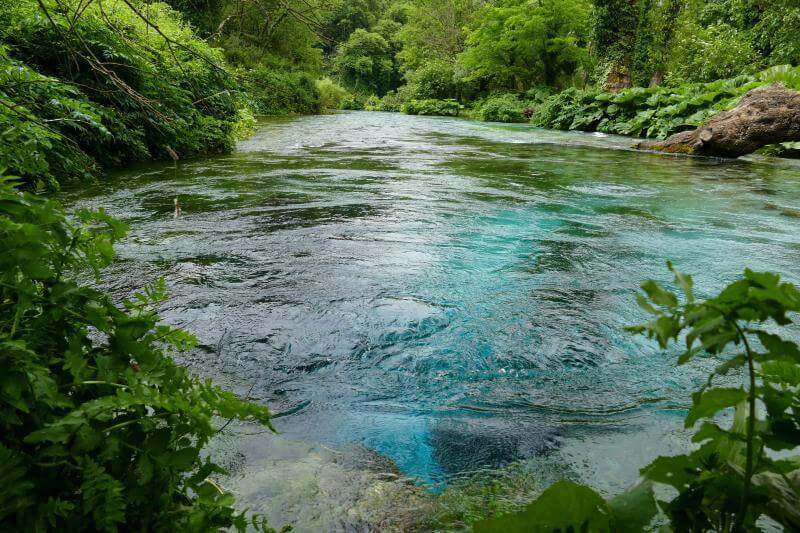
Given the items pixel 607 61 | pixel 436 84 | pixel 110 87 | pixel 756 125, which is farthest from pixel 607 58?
pixel 110 87

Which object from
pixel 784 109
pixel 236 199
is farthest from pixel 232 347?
pixel 784 109

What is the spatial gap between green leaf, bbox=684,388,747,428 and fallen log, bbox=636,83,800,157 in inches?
475

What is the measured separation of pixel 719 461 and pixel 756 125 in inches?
484

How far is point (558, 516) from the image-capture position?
37.9 inches

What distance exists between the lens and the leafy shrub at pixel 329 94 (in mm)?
31328

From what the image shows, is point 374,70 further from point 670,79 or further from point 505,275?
point 505,275

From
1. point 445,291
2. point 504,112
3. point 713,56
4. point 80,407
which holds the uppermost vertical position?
point 713,56

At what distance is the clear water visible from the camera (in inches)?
79.4

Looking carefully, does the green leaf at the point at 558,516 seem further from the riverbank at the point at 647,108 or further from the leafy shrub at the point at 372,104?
the leafy shrub at the point at 372,104

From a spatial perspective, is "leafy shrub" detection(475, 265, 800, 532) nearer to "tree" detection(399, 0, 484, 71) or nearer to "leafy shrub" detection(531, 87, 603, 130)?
"leafy shrub" detection(531, 87, 603, 130)

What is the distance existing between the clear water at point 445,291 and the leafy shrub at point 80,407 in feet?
2.77

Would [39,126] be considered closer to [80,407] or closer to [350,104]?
Answer: [80,407]

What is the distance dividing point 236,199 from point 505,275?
3.59 meters

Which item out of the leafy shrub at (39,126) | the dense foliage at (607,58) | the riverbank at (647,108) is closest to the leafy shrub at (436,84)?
the dense foliage at (607,58)
